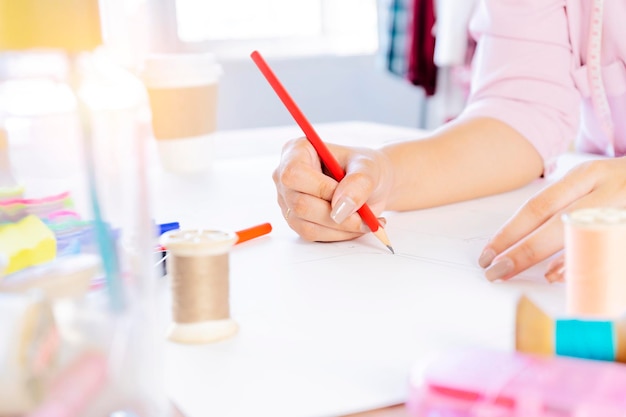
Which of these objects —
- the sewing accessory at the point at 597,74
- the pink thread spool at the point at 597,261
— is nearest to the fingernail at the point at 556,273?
the pink thread spool at the point at 597,261

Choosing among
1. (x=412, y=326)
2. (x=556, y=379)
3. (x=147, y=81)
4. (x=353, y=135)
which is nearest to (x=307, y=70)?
(x=353, y=135)

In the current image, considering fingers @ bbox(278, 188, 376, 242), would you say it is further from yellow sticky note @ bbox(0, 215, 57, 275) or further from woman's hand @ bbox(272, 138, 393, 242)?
yellow sticky note @ bbox(0, 215, 57, 275)

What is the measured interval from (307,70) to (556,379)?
113 inches

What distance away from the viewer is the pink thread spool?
513 millimetres

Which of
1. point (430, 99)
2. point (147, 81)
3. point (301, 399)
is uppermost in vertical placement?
point (147, 81)

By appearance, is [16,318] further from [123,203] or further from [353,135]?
[353,135]

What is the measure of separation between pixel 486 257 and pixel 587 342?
28cm

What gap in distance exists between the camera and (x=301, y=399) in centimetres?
47

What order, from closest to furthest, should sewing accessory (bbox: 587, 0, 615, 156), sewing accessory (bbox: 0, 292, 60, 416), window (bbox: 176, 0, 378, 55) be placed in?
sewing accessory (bbox: 0, 292, 60, 416) → sewing accessory (bbox: 587, 0, 615, 156) → window (bbox: 176, 0, 378, 55)

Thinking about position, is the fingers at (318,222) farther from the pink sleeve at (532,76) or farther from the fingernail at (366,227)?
the pink sleeve at (532,76)

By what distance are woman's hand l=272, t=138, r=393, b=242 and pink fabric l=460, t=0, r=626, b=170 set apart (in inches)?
13.6

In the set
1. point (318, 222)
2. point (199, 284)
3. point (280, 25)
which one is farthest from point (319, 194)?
point (280, 25)

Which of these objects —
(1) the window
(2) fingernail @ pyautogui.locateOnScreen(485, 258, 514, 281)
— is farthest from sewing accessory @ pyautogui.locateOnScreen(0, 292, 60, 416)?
(1) the window

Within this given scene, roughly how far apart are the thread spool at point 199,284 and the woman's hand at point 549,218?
0.80ft
